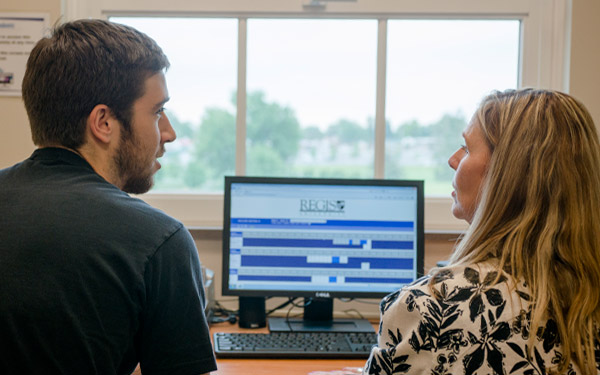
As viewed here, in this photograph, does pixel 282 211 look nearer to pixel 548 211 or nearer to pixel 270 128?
pixel 270 128

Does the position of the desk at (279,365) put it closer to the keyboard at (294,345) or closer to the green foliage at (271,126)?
the keyboard at (294,345)

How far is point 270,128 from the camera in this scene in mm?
2182

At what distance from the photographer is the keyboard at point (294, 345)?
1612 mm

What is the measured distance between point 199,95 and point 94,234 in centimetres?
127

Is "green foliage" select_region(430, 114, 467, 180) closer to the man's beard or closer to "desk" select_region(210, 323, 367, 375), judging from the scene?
"desk" select_region(210, 323, 367, 375)

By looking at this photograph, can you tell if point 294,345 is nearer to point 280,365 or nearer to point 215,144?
point 280,365

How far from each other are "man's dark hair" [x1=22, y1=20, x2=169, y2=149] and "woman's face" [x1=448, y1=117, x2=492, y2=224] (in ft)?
2.13

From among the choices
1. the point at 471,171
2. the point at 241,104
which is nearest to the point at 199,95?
the point at 241,104

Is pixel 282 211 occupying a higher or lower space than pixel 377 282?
higher

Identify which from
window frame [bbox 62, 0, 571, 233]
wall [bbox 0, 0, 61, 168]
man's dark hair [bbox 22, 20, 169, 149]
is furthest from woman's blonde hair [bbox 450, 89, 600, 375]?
wall [bbox 0, 0, 61, 168]

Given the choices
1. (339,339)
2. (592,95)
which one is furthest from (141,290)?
(592,95)

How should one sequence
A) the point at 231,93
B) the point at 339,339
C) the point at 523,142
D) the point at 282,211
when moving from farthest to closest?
1. the point at 231,93
2. the point at 282,211
3. the point at 339,339
4. the point at 523,142

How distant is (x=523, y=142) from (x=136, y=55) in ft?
2.37

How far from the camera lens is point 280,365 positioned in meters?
1.56
